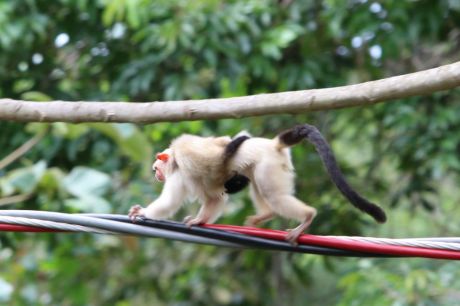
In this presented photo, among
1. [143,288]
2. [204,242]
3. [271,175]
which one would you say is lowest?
[143,288]

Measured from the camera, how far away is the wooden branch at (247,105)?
268 centimetres

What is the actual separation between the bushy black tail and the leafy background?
6.66ft

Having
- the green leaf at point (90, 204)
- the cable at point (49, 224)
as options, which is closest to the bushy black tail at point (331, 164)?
the cable at point (49, 224)

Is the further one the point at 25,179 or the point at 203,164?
the point at 25,179

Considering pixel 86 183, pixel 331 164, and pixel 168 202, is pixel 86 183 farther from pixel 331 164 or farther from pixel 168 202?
pixel 331 164

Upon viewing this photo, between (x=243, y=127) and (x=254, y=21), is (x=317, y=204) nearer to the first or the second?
(x=243, y=127)

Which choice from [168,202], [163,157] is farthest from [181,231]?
[163,157]

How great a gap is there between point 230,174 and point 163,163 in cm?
33

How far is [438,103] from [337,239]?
3.77 meters

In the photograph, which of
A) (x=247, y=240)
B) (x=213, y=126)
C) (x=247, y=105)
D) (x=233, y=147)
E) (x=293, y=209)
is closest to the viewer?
(x=247, y=240)

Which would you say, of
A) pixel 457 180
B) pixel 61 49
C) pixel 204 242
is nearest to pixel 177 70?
pixel 61 49

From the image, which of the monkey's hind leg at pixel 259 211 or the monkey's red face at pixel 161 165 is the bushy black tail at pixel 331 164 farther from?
the monkey's red face at pixel 161 165

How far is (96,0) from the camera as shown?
6.02 m

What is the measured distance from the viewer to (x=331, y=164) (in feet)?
10.5
